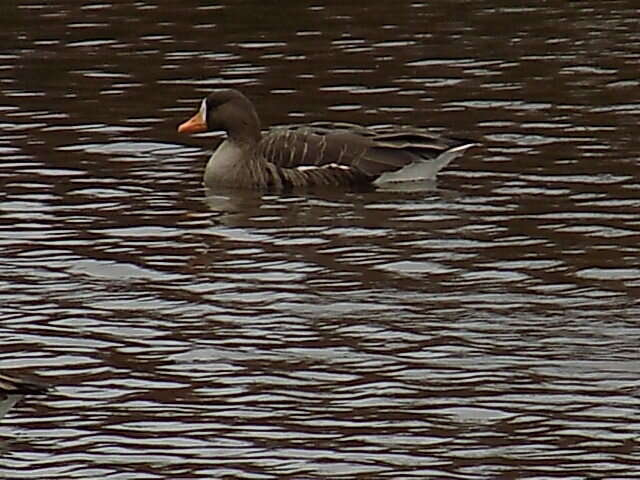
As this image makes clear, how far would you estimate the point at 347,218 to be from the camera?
17391mm

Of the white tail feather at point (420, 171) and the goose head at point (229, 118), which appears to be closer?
the white tail feather at point (420, 171)

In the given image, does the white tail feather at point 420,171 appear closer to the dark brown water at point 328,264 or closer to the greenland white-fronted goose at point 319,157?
the greenland white-fronted goose at point 319,157

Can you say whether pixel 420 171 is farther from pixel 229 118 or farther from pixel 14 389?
pixel 14 389

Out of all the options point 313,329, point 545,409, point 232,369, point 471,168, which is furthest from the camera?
point 471,168

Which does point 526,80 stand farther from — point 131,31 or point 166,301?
point 166,301

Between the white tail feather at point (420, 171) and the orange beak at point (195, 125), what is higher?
the orange beak at point (195, 125)

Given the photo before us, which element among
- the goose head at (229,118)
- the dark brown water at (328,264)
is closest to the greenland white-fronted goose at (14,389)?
the dark brown water at (328,264)

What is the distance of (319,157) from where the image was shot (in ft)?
61.8

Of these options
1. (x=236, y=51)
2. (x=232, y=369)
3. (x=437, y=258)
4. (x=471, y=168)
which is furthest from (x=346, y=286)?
(x=236, y=51)

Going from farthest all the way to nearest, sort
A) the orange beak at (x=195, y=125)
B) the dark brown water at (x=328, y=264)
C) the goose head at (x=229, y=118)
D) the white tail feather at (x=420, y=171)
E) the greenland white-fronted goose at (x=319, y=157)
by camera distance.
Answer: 1. the orange beak at (x=195, y=125)
2. the goose head at (x=229, y=118)
3. the greenland white-fronted goose at (x=319, y=157)
4. the white tail feather at (x=420, y=171)
5. the dark brown water at (x=328, y=264)

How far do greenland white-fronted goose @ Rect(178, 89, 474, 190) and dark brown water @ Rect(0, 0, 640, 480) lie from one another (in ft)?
0.86

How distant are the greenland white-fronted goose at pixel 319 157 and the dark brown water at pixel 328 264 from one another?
0.86 ft

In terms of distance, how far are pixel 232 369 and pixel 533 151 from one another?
22.7 feet

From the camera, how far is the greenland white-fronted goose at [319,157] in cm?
1872
